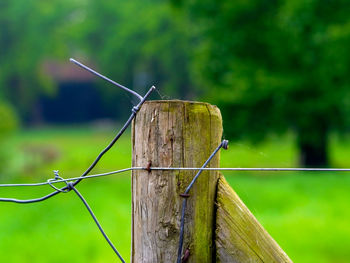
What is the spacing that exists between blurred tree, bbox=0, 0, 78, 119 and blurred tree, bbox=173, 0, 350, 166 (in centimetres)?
2846

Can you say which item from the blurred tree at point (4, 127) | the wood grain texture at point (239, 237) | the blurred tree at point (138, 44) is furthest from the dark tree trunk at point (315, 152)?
the wood grain texture at point (239, 237)

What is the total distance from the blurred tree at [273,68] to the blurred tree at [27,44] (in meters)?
28.5

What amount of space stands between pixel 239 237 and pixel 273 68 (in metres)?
Answer: 17.2

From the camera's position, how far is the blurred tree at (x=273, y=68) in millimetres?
16938

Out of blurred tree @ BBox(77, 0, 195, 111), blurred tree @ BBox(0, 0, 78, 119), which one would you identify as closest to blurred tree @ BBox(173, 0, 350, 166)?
blurred tree @ BBox(77, 0, 195, 111)

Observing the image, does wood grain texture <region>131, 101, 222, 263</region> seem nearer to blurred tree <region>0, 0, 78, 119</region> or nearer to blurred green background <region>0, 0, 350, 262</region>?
blurred green background <region>0, 0, 350, 262</region>

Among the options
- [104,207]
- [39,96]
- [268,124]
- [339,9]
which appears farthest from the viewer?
[39,96]

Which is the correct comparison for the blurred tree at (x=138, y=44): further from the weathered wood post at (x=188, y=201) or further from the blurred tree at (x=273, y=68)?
the weathered wood post at (x=188, y=201)

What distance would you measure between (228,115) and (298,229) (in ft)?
30.3

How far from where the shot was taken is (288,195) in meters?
14.3

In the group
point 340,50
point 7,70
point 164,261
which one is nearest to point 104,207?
point 340,50

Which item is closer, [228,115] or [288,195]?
[288,195]

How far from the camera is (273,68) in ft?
61.8

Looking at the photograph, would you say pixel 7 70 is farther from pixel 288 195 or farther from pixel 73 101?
pixel 288 195
